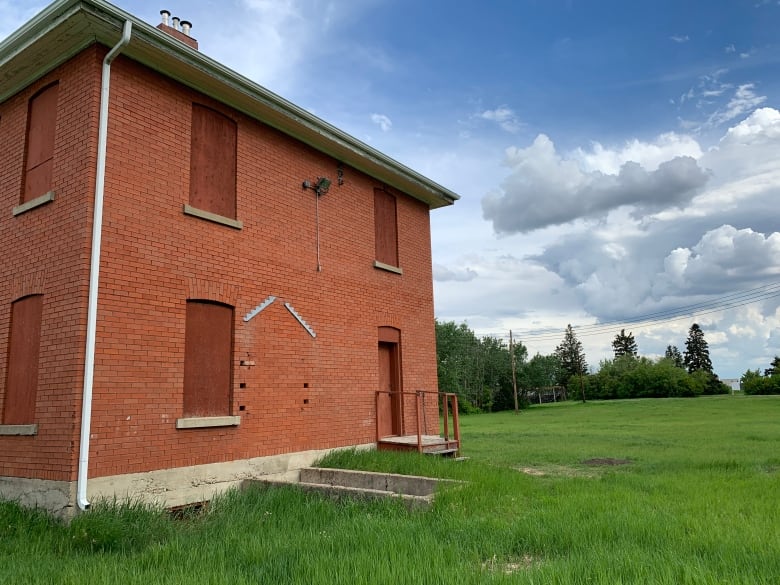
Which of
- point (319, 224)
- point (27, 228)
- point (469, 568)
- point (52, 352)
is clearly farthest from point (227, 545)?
point (319, 224)

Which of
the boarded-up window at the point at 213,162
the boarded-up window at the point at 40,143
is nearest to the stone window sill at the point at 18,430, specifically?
the boarded-up window at the point at 40,143

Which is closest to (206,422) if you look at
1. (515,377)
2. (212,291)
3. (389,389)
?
(212,291)

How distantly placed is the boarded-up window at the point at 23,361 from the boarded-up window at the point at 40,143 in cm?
178

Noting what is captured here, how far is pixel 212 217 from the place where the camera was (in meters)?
9.90

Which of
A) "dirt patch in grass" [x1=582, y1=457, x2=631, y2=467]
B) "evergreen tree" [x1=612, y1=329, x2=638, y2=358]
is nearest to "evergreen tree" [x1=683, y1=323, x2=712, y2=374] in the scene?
"evergreen tree" [x1=612, y1=329, x2=638, y2=358]

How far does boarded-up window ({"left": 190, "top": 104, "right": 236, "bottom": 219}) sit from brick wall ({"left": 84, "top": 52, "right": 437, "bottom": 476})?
0.53 feet

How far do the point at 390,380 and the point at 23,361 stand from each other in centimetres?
746

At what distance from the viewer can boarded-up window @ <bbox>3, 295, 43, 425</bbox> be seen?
8.71 m

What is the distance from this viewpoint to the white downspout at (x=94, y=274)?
301 inches

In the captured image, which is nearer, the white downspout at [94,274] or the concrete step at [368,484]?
the white downspout at [94,274]

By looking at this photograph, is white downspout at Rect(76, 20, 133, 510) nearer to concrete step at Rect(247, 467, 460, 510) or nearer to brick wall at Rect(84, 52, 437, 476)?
brick wall at Rect(84, 52, 437, 476)

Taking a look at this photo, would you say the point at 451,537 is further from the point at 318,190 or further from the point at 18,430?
the point at 318,190

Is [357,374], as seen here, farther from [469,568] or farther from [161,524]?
[469,568]

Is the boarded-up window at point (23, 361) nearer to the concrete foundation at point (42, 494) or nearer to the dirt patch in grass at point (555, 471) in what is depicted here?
the concrete foundation at point (42, 494)
